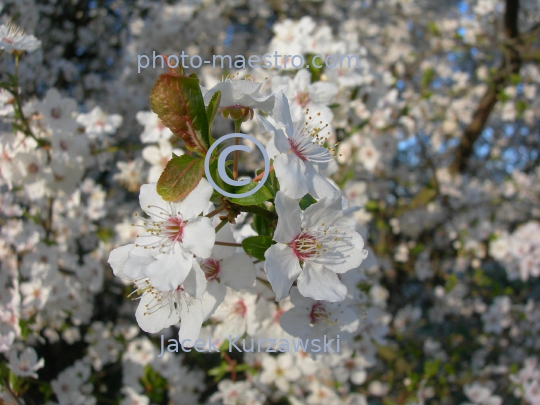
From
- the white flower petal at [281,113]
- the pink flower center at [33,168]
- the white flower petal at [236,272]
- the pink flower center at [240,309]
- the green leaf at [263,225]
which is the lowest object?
the pink flower center at [240,309]

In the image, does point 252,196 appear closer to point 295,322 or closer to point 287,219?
point 287,219

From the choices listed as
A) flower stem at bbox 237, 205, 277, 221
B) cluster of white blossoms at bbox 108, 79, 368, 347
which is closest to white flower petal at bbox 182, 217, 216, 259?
cluster of white blossoms at bbox 108, 79, 368, 347

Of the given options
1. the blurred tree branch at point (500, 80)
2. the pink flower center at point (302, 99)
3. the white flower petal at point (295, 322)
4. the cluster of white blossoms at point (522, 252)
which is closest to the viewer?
the white flower petal at point (295, 322)

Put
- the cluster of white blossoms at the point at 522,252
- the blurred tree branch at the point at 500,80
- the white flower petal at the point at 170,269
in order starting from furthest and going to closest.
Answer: the blurred tree branch at the point at 500,80 < the cluster of white blossoms at the point at 522,252 < the white flower petal at the point at 170,269

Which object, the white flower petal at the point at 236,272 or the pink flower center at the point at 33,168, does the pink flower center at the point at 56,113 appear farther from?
the white flower petal at the point at 236,272

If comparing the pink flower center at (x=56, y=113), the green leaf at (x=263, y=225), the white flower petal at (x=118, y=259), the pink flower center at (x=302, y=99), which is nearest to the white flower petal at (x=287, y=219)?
the green leaf at (x=263, y=225)

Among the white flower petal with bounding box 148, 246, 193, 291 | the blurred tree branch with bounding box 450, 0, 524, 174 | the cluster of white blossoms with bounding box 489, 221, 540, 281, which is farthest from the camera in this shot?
the blurred tree branch with bounding box 450, 0, 524, 174

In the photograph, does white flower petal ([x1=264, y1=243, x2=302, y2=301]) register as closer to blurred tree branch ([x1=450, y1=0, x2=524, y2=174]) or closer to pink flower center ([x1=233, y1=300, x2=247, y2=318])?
pink flower center ([x1=233, y1=300, x2=247, y2=318])
